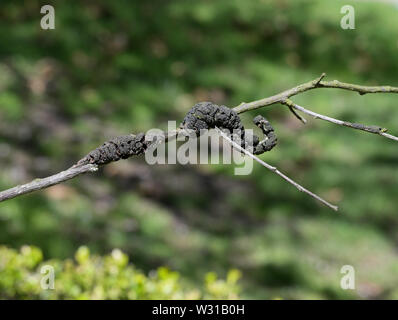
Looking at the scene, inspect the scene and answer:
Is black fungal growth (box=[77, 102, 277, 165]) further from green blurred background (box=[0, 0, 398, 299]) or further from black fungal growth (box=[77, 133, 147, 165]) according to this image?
green blurred background (box=[0, 0, 398, 299])

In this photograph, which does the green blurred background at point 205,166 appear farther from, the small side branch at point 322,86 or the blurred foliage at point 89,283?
the small side branch at point 322,86

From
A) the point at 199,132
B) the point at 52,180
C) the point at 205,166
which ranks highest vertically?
the point at 205,166

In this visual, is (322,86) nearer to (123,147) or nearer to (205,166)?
(123,147)

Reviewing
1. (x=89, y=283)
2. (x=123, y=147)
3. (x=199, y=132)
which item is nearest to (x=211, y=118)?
(x=199, y=132)

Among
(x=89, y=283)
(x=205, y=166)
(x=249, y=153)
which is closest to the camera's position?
(x=249, y=153)

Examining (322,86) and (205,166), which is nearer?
(322,86)
